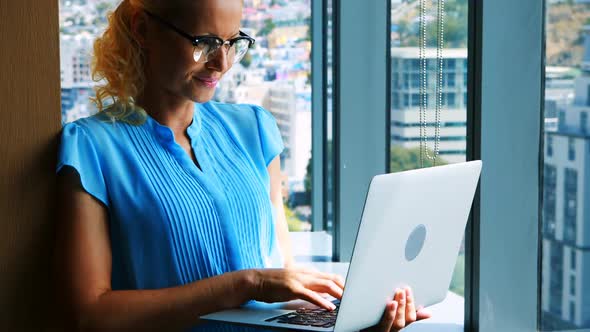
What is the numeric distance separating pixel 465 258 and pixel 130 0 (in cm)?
161

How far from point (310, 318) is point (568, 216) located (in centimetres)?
123

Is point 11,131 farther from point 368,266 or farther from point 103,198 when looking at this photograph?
point 368,266

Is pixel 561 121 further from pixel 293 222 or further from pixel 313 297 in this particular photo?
pixel 293 222

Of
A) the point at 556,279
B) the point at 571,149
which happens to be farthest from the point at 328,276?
the point at 556,279

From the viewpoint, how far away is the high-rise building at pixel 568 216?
2332mm

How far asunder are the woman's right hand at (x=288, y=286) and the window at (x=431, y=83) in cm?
146

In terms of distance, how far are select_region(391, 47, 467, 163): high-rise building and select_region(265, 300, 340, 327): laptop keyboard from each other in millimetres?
1502

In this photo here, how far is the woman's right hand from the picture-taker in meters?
1.50

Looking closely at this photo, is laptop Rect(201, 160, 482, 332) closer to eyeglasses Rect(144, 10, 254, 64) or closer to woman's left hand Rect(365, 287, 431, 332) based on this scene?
woman's left hand Rect(365, 287, 431, 332)

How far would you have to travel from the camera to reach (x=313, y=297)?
4.92 feet

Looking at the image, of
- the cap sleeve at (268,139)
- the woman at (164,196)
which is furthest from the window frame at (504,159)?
the woman at (164,196)

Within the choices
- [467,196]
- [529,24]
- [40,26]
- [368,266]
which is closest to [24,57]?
[40,26]

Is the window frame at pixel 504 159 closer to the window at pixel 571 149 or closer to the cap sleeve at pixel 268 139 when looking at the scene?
the window at pixel 571 149

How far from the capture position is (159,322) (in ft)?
5.05
